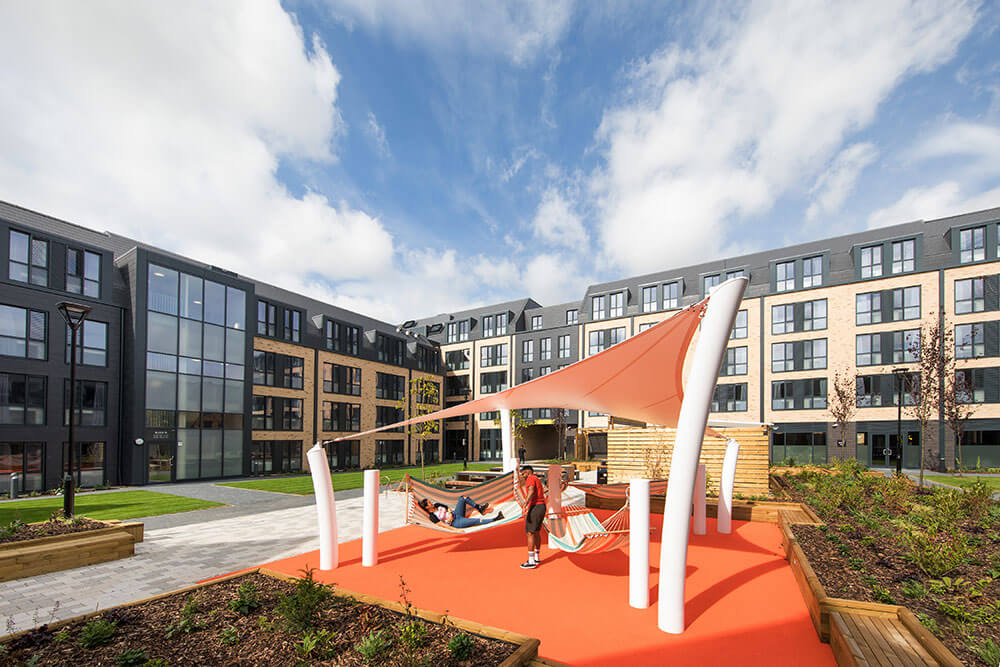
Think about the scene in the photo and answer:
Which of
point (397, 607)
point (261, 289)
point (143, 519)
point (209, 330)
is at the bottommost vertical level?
point (143, 519)

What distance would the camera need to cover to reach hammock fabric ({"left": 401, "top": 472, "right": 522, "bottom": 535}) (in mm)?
7191

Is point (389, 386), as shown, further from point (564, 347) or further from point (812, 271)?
point (812, 271)

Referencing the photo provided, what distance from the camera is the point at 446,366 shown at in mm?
42312

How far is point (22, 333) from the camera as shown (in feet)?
53.9

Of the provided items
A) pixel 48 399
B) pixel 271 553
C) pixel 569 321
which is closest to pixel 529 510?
pixel 271 553

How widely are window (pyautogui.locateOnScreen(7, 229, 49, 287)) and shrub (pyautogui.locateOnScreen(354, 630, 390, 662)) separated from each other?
20452 millimetres

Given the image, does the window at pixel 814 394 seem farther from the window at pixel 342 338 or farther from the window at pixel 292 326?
the window at pixel 292 326

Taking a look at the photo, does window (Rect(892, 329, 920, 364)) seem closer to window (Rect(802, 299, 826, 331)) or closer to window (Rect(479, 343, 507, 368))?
window (Rect(802, 299, 826, 331))

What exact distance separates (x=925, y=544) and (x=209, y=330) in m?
24.4

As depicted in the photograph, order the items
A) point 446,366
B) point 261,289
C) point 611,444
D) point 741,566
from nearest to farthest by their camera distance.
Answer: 1. point 741,566
2. point 611,444
3. point 261,289
4. point 446,366

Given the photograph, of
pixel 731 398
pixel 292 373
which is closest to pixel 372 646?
pixel 292 373

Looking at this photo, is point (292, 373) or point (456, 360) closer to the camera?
point (292, 373)

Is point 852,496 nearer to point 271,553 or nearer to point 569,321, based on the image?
point 271,553

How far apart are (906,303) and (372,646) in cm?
3187
